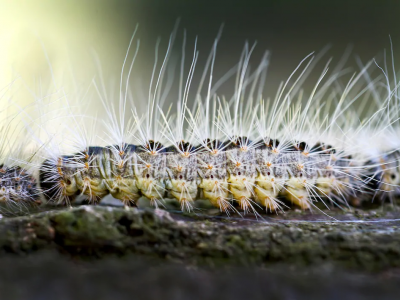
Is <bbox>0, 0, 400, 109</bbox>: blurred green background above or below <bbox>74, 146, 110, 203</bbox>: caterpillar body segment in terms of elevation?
above

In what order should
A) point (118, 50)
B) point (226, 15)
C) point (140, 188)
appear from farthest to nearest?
point (226, 15)
point (118, 50)
point (140, 188)

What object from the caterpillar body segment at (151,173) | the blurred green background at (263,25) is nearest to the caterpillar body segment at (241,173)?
the caterpillar body segment at (151,173)

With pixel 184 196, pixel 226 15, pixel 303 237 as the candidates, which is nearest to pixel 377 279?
pixel 303 237

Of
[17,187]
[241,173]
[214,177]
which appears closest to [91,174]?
[17,187]

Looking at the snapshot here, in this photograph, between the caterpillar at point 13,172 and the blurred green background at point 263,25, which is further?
the blurred green background at point 263,25

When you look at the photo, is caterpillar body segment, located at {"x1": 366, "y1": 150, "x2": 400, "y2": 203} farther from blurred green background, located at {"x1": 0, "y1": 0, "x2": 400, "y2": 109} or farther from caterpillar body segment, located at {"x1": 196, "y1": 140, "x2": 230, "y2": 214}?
blurred green background, located at {"x1": 0, "y1": 0, "x2": 400, "y2": 109}

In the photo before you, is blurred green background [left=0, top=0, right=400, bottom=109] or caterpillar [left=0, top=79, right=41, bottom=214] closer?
caterpillar [left=0, top=79, right=41, bottom=214]

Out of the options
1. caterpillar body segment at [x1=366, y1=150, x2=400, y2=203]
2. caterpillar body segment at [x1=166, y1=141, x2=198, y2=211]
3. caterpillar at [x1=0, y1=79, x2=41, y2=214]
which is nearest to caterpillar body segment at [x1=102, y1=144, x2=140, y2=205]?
caterpillar body segment at [x1=166, y1=141, x2=198, y2=211]

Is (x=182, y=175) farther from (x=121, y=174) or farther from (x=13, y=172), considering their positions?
(x=13, y=172)

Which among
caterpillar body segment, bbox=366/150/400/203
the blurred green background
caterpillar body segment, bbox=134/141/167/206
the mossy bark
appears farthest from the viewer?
the blurred green background

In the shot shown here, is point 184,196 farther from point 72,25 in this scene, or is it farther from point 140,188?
point 72,25

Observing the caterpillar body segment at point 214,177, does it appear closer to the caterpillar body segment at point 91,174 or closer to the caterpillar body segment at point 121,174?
the caterpillar body segment at point 121,174
